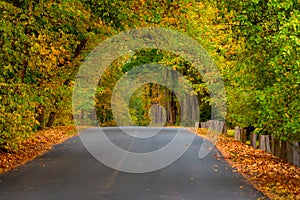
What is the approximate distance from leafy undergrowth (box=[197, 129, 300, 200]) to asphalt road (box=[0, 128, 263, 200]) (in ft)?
1.28

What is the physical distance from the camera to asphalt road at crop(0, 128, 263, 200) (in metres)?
10.6

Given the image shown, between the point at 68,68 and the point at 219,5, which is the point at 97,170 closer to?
the point at 219,5

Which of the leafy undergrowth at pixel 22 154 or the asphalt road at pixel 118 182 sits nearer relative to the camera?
the asphalt road at pixel 118 182

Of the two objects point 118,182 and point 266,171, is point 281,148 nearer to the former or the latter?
point 266,171

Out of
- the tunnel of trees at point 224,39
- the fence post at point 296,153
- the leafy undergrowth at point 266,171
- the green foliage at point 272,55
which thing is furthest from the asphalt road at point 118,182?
the fence post at point 296,153

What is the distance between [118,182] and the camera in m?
12.4

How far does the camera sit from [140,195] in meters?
10.6

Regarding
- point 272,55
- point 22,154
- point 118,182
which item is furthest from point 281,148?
point 22,154

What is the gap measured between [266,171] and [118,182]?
5162mm

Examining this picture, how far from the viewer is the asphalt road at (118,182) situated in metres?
10.6

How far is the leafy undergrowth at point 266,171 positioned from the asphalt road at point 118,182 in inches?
15.4

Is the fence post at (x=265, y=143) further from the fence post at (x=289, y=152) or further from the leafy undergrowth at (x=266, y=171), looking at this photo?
the fence post at (x=289, y=152)

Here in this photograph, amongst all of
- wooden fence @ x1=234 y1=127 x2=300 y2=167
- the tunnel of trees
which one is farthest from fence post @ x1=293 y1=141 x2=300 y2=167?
the tunnel of trees

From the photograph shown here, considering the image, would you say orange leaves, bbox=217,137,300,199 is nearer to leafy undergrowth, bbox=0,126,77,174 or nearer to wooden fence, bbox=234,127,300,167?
wooden fence, bbox=234,127,300,167
